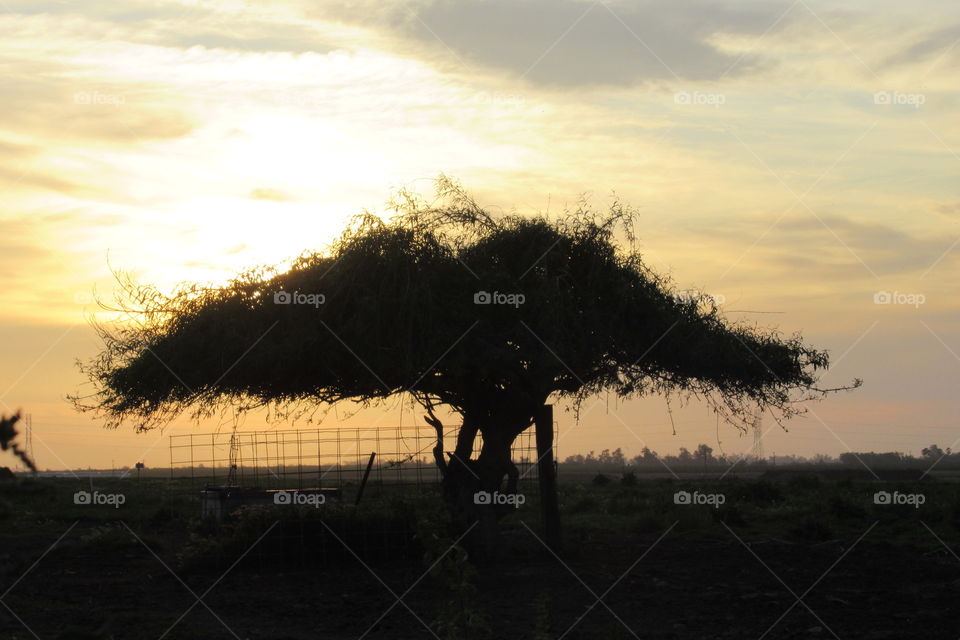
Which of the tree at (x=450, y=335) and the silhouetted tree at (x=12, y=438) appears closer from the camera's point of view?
the silhouetted tree at (x=12, y=438)

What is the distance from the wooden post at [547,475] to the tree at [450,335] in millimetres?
405

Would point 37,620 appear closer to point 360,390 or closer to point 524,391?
point 360,390

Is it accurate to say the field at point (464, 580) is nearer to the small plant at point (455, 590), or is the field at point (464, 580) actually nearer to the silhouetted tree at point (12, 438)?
the small plant at point (455, 590)

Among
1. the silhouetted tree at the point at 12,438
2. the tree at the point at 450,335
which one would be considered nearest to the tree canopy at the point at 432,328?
the tree at the point at 450,335

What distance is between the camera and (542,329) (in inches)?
595

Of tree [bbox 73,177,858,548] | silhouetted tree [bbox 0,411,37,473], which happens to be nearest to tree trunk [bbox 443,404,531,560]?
tree [bbox 73,177,858,548]

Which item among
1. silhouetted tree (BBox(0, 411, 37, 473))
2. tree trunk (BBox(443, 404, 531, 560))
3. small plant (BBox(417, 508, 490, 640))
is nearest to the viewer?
silhouetted tree (BBox(0, 411, 37, 473))

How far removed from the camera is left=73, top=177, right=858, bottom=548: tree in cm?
A: 1487

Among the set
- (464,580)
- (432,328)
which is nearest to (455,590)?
(464,580)

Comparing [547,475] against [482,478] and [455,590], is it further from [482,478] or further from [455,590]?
[455,590]

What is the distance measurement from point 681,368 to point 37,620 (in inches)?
420

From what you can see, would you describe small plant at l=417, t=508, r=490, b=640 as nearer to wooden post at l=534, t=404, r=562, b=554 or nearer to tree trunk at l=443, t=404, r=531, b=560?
tree trunk at l=443, t=404, r=531, b=560

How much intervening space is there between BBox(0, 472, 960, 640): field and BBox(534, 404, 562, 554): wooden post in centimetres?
42

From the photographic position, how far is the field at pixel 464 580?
11547mm
